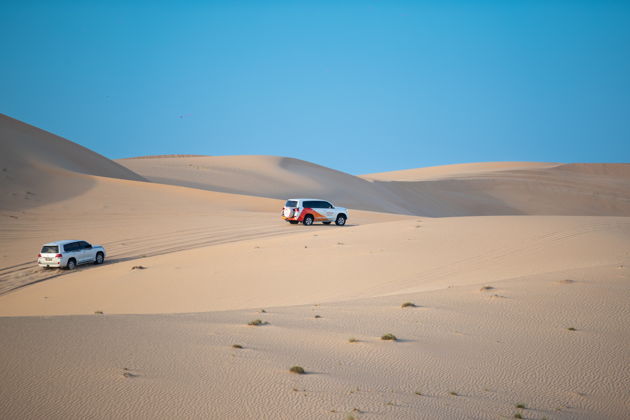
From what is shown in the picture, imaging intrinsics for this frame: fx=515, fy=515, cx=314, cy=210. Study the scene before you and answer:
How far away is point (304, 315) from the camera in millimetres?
10898

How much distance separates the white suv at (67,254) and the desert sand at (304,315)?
24.9 inches

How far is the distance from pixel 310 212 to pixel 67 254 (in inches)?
558

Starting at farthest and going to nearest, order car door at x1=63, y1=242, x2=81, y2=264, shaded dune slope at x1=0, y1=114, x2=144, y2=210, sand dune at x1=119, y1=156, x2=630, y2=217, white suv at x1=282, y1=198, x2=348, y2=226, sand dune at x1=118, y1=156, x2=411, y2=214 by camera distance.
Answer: sand dune at x1=119, y1=156, x2=630, y2=217, sand dune at x1=118, y1=156, x2=411, y2=214, shaded dune slope at x1=0, y1=114, x2=144, y2=210, white suv at x1=282, y1=198, x2=348, y2=226, car door at x1=63, y1=242, x2=81, y2=264

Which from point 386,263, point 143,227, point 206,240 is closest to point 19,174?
point 143,227

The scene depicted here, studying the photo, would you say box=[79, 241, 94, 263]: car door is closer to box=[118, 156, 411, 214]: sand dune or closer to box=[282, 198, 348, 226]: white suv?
box=[282, 198, 348, 226]: white suv

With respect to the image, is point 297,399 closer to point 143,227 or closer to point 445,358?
point 445,358

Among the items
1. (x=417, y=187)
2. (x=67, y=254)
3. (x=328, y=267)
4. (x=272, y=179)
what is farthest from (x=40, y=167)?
(x=417, y=187)

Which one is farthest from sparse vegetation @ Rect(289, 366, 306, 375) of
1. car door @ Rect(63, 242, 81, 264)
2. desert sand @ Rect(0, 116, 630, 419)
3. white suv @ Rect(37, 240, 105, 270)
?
car door @ Rect(63, 242, 81, 264)

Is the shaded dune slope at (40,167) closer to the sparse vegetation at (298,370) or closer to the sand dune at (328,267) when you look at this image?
the sand dune at (328,267)

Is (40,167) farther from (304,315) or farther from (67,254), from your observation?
(304,315)

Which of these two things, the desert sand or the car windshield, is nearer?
the desert sand

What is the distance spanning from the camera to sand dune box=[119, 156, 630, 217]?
64562 millimetres

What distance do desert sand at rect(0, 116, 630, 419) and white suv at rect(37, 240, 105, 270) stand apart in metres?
0.63

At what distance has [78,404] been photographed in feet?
19.0
